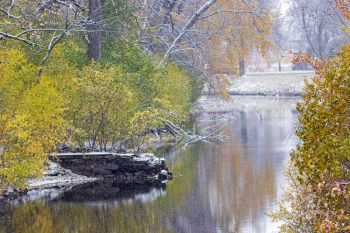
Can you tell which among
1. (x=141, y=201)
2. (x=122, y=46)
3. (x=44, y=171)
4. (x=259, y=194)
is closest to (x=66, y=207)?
(x=141, y=201)

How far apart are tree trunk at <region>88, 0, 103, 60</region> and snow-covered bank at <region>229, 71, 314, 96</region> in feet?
104

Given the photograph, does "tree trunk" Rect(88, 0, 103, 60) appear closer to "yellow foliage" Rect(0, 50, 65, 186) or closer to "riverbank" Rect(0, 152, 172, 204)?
"yellow foliage" Rect(0, 50, 65, 186)

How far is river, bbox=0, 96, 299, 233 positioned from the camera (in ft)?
48.4

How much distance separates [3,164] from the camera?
17422 millimetres

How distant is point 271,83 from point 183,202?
4243 cm

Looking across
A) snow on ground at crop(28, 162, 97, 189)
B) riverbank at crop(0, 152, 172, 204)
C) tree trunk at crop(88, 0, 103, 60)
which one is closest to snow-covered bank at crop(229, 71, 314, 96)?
tree trunk at crop(88, 0, 103, 60)

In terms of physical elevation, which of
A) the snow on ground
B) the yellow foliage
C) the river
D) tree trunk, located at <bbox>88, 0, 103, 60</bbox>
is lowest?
the river

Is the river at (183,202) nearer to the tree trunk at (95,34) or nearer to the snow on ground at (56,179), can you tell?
the snow on ground at (56,179)

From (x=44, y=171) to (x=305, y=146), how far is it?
1372cm

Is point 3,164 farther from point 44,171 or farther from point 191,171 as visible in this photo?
point 191,171

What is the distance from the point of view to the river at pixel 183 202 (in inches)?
581

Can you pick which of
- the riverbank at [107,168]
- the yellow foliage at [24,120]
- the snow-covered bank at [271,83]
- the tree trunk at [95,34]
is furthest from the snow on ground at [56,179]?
the snow-covered bank at [271,83]

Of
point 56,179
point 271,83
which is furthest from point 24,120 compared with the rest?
point 271,83

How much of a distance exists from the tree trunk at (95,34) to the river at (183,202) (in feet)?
14.5
